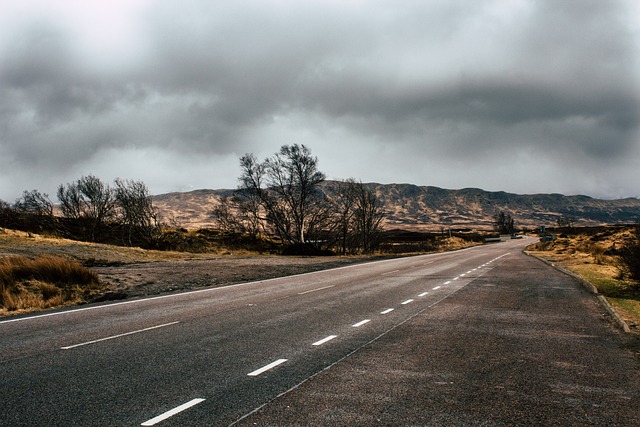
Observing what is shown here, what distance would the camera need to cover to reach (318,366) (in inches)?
A: 237

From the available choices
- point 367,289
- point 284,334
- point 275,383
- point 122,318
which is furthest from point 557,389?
point 367,289

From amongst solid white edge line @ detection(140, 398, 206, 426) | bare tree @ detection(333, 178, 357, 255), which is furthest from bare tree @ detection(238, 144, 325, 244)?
solid white edge line @ detection(140, 398, 206, 426)

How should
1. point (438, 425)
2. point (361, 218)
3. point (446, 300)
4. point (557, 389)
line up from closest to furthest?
point (438, 425), point (557, 389), point (446, 300), point (361, 218)

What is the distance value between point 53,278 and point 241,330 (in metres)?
10.1

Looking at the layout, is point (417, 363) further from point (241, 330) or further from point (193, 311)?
point (193, 311)

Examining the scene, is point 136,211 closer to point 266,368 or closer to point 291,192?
point 291,192

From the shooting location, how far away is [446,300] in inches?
506

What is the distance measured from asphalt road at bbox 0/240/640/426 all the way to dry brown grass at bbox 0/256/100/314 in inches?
81.4

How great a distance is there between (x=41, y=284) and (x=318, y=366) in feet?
39.3

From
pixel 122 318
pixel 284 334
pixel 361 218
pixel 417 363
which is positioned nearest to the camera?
pixel 417 363

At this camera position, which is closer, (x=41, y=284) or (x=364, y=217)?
(x=41, y=284)

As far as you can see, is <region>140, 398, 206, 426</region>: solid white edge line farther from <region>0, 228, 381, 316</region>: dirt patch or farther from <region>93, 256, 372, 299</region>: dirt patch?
<region>93, 256, 372, 299</region>: dirt patch

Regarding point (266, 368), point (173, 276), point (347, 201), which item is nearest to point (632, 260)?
point (266, 368)

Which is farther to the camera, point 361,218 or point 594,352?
point 361,218
